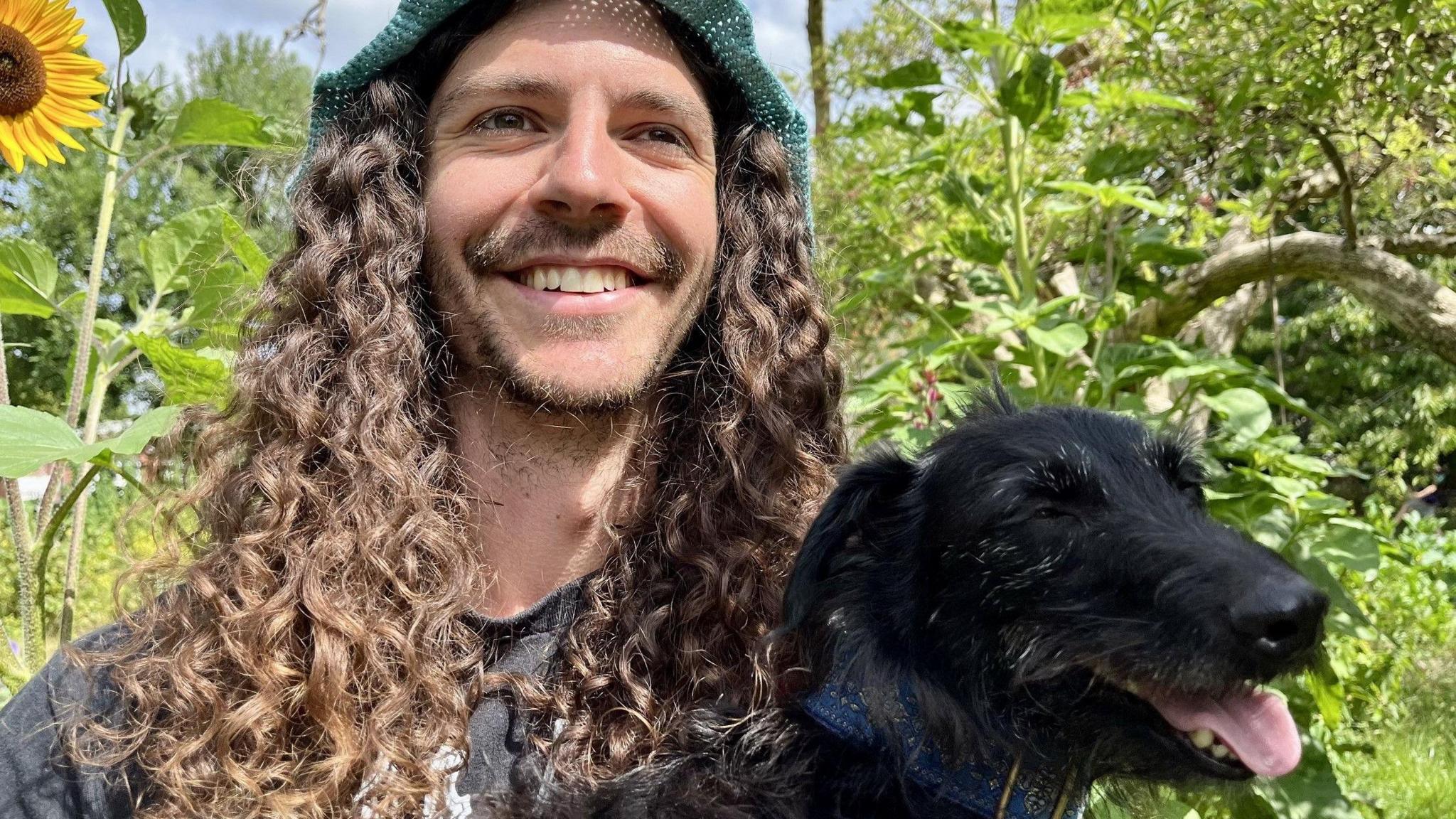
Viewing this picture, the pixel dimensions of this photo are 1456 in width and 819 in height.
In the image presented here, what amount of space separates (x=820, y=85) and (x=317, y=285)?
5897mm

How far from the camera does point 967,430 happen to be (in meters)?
1.98

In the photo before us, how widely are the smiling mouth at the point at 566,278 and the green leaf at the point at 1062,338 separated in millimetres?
1418

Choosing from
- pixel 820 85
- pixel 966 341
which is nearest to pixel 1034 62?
pixel 966 341

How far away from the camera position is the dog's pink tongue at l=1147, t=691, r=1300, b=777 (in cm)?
159

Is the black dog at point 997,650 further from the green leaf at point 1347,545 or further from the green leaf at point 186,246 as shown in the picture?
the green leaf at point 186,246

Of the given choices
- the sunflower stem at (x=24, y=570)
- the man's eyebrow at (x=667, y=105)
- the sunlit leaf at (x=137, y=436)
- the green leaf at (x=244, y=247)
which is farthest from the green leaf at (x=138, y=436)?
the man's eyebrow at (x=667, y=105)

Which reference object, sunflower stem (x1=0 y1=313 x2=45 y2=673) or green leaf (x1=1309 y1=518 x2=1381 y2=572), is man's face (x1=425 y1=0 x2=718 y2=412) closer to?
sunflower stem (x1=0 y1=313 x2=45 y2=673)

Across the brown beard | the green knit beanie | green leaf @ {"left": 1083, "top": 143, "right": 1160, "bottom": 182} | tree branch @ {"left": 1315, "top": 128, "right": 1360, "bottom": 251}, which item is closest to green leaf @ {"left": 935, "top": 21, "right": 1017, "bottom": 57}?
green leaf @ {"left": 1083, "top": 143, "right": 1160, "bottom": 182}

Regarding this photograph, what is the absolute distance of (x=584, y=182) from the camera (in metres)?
2.07

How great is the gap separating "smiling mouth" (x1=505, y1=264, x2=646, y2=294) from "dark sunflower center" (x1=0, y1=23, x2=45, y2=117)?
899mm

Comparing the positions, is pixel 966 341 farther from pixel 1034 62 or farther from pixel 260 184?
pixel 260 184

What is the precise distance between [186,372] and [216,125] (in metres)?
0.54

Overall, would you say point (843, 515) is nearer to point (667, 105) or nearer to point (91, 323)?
point (667, 105)

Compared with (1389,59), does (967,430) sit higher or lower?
lower
